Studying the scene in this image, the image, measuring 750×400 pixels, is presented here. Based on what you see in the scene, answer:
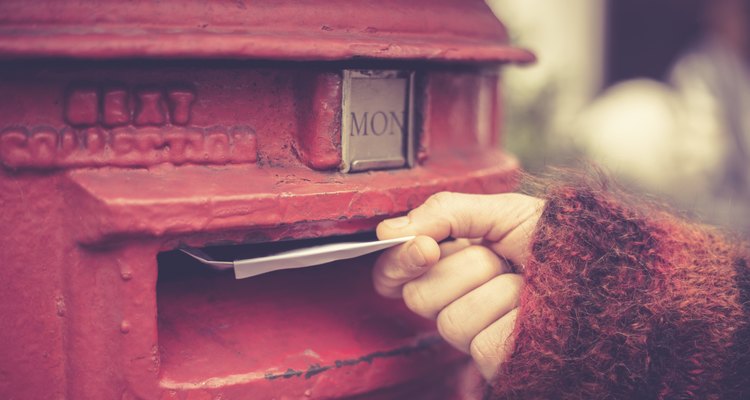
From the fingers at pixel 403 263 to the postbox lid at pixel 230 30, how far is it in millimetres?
312

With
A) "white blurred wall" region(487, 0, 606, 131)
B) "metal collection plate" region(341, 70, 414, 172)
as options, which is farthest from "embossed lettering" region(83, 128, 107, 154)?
"white blurred wall" region(487, 0, 606, 131)

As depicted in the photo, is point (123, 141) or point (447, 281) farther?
point (447, 281)

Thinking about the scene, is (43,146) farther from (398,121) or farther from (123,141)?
(398,121)

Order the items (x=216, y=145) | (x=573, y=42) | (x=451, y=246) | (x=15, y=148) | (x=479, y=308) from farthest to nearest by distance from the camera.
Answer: (x=573, y=42) < (x=451, y=246) < (x=479, y=308) < (x=216, y=145) < (x=15, y=148)

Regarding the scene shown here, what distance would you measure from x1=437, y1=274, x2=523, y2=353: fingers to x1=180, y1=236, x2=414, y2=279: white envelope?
0.16m

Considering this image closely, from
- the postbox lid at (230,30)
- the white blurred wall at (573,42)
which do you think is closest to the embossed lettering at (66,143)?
the postbox lid at (230,30)

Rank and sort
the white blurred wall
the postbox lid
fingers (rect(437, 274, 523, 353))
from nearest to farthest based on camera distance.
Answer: the postbox lid, fingers (rect(437, 274, 523, 353)), the white blurred wall

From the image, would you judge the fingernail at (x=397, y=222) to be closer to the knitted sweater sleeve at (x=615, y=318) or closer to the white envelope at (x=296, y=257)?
the white envelope at (x=296, y=257)

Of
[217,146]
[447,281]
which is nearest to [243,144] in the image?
[217,146]

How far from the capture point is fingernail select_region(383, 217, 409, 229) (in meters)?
1.26

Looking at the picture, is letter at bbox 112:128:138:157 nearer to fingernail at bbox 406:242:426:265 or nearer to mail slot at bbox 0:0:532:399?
mail slot at bbox 0:0:532:399

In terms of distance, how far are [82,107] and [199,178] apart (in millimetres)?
197

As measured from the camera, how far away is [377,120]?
1.30 meters

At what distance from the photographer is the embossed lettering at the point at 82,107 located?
43.1 inches
